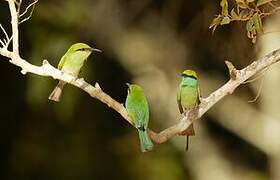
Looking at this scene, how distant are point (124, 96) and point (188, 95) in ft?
9.45

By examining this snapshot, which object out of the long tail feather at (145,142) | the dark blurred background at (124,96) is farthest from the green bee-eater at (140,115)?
the dark blurred background at (124,96)

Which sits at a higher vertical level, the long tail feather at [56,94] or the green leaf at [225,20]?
the green leaf at [225,20]

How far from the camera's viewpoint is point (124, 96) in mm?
4363

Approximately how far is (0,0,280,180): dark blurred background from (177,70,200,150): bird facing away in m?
2.00

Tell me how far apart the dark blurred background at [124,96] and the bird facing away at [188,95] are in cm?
200

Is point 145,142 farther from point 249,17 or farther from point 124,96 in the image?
point 124,96

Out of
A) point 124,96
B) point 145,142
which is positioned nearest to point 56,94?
point 145,142

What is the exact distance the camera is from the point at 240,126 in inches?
174

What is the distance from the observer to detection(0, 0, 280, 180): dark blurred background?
4.07 metres

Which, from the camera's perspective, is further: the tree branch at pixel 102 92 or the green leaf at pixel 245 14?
the green leaf at pixel 245 14

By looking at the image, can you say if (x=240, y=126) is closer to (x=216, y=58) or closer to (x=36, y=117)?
(x=216, y=58)

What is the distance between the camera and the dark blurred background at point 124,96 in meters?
4.07

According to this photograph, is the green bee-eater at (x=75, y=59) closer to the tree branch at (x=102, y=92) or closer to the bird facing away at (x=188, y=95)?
the tree branch at (x=102, y=92)

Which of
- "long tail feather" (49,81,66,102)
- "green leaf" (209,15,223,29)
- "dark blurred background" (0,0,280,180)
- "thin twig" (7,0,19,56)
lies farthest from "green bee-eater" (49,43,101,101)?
"dark blurred background" (0,0,280,180)
